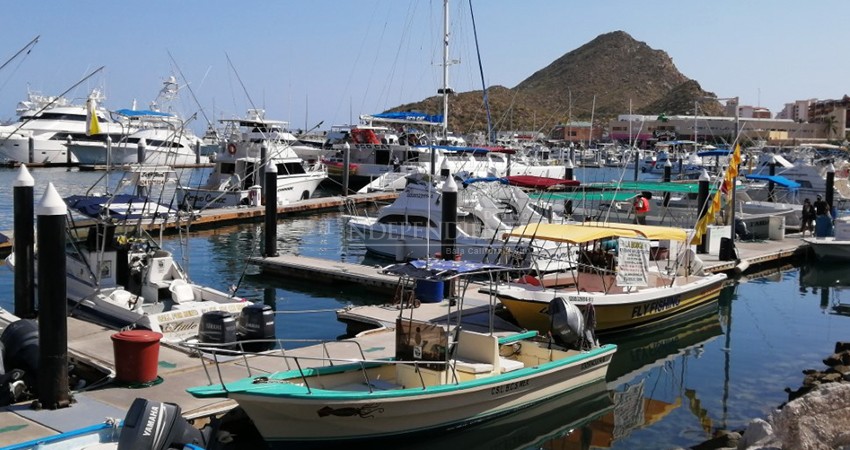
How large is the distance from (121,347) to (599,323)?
31.6ft

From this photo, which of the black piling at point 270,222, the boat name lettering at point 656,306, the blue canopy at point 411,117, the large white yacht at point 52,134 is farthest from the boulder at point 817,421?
the large white yacht at point 52,134

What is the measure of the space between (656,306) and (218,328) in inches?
379

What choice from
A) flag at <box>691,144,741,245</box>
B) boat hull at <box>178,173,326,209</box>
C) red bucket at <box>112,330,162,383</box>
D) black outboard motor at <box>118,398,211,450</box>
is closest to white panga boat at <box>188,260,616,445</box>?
black outboard motor at <box>118,398,211,450</box>

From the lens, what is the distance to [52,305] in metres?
10.3

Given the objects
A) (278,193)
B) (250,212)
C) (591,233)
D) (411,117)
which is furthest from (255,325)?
(411,117)

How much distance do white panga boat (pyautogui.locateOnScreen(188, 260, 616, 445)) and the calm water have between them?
502mm

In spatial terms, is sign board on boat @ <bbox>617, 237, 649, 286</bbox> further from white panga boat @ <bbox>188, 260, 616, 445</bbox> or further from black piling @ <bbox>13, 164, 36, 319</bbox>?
black piling @ <bbox>13, 164, 36, 319</bbox>

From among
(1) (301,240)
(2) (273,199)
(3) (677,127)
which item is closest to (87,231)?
(2) (273,199)

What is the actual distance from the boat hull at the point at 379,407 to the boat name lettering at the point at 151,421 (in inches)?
52.4

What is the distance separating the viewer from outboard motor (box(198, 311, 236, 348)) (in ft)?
44.5

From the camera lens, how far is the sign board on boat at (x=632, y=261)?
17.1 metres

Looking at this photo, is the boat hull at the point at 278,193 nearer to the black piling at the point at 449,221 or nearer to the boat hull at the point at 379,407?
the black piling at the point at 449,221

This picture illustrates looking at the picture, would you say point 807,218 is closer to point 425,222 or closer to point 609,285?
point 425,222

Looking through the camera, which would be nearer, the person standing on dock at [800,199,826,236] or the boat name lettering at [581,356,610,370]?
the boat name lettering at [581,356,610,370]
